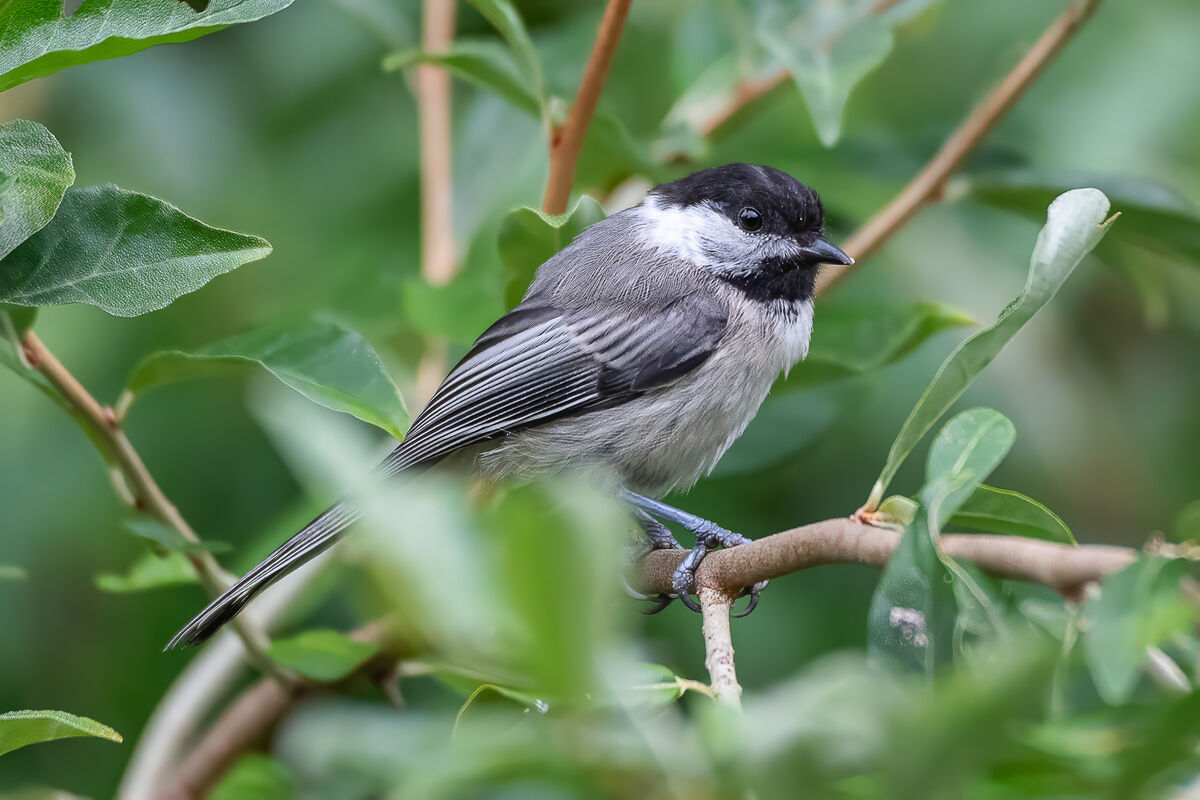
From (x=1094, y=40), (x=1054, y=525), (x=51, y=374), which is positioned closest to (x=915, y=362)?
(x=1094, y=40)

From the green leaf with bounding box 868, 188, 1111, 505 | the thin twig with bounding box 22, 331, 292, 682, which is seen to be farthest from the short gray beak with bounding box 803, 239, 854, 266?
the thin twig with bounding box 22, 331, 292, 682

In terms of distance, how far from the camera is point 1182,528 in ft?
3.12

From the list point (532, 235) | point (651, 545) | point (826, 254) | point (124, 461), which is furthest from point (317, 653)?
point (826, 254)

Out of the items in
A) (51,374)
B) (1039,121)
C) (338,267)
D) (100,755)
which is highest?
(51,374)

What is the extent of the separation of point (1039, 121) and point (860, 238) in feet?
3.23

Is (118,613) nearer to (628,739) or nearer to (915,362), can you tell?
(915,362)

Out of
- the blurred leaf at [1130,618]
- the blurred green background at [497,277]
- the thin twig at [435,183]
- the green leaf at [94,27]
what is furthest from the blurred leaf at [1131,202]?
Result: the green leaf at [94,27]

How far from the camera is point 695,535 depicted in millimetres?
1993

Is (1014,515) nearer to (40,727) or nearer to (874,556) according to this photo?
(874,556)

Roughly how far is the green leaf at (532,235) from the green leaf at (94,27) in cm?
48

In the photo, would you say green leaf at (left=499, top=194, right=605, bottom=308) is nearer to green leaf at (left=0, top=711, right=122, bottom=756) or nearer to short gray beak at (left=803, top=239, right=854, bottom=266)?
short gray beak at (left=803, top=239, right=854, bottom=266)

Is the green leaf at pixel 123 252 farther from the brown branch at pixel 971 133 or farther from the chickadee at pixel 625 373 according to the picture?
the brown branch at pixel 971 133

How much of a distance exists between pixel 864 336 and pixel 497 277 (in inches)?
27.4

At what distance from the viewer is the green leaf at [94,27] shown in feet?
4.10
